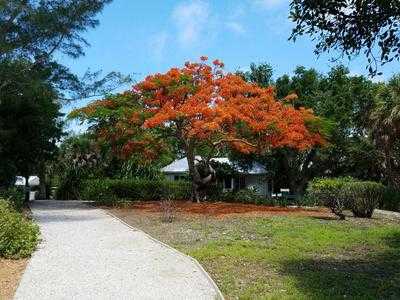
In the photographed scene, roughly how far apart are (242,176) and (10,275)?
34.8 m

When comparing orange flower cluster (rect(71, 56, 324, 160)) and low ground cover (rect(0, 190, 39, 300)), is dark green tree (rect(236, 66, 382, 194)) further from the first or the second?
low ground cover (rect(0, 190, 39, 300))

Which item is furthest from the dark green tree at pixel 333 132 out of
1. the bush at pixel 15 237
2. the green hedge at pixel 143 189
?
the bush at pixel 15 237

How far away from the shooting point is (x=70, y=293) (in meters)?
9.25

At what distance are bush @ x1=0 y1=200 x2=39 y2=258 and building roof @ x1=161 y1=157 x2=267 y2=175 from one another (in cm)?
2685

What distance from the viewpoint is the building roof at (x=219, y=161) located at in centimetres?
4162

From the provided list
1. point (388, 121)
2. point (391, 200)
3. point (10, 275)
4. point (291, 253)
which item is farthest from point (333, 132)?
point (10, 275)

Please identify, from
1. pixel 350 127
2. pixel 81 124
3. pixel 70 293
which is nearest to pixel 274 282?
pixel 70 293

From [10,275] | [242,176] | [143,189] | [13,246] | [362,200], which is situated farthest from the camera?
[242,176]

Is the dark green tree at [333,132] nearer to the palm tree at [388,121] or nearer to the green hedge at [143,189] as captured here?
the palm tree at [388,121]

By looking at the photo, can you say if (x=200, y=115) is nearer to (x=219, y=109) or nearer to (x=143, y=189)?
(x=219, y=109)

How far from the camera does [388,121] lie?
28812mm

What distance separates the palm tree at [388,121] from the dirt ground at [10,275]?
2133cm

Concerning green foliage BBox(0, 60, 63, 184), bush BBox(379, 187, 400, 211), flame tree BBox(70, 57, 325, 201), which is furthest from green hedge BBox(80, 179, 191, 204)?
bush BBox(379, 187, 400, 211)

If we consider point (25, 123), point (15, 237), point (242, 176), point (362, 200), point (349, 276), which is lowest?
point (349, 276)
